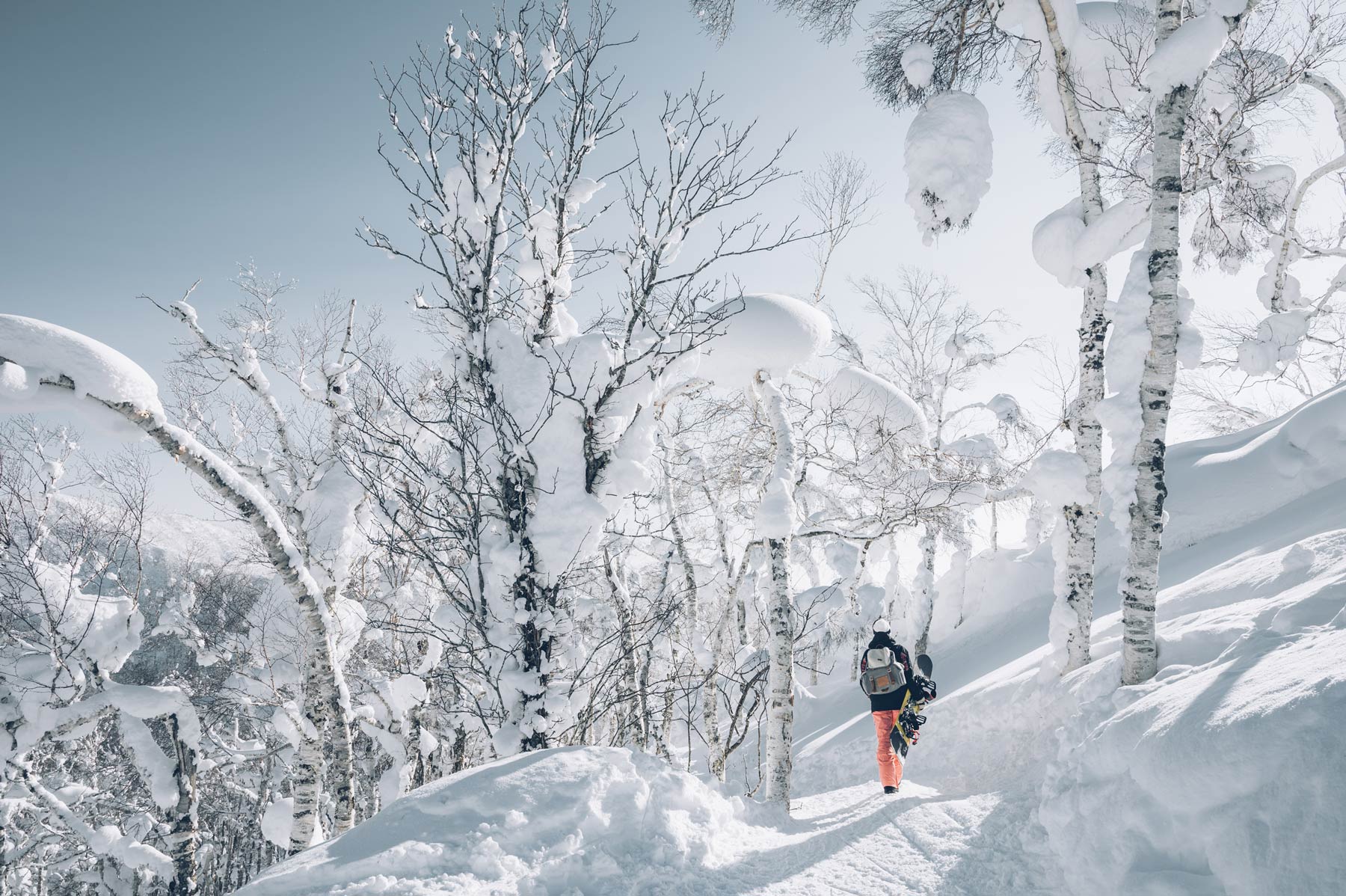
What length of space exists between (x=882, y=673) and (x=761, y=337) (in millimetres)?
3615

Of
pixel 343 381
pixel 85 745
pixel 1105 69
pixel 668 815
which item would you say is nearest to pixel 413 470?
pixel 668 815

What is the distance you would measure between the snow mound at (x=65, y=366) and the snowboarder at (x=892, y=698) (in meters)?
6.24

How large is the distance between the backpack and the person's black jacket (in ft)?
0.12

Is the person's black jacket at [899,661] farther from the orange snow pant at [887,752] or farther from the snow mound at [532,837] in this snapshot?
the snow mound at [532,837]

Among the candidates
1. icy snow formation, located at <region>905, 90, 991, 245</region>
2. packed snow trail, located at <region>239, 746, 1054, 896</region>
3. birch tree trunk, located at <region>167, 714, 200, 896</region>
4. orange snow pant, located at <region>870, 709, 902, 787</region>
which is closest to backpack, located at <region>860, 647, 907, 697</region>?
orange snow pant, located at <region>870, 709, 902, 787</region>

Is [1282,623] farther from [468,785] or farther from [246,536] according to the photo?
[246,536]

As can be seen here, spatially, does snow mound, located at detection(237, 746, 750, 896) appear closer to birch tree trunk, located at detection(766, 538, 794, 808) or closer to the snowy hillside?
the snowy hillside

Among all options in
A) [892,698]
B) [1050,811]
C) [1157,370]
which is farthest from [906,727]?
[1157,370]

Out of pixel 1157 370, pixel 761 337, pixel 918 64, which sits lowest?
pixel 1157 370

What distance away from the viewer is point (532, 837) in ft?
9.43

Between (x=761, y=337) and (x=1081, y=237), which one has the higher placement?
(x=1081, y=237)

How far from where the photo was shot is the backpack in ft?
18.5

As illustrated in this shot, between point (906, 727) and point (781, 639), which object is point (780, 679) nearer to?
point (781, 639)

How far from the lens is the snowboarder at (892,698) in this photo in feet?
17.8
